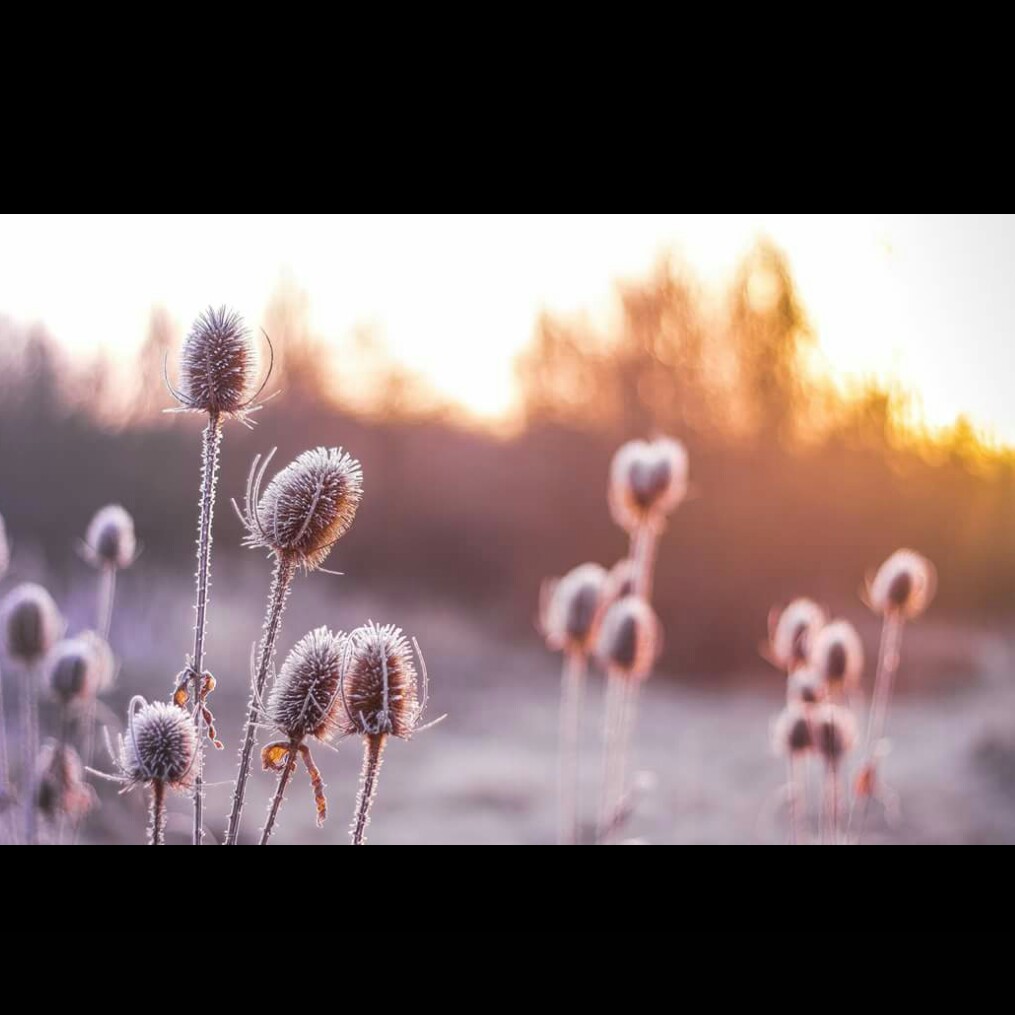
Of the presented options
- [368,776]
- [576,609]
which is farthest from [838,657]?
[368,776]

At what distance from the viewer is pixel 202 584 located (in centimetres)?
153

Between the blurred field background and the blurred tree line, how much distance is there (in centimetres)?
1

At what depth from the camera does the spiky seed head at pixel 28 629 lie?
208 centimetres

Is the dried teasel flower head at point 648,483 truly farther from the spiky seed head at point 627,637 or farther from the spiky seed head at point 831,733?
the spiky seed head at point 831,733

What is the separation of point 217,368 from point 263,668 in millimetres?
479

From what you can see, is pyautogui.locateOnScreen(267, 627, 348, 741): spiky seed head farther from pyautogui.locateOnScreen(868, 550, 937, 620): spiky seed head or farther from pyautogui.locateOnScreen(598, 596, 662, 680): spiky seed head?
pyautogui.locateOnScreen(868, 550, 937, 620): spiky seed head

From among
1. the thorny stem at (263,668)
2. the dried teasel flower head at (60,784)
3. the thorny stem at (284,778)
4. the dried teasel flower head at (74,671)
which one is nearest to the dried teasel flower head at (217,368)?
the thorny stem at (263,668)

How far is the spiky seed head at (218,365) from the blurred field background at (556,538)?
1384 millimetres

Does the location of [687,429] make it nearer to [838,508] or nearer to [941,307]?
[838,508]

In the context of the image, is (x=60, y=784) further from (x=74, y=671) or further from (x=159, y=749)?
(x=159, y=749)
